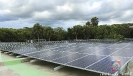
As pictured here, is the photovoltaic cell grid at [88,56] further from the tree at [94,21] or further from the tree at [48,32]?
the tree at [94,21]

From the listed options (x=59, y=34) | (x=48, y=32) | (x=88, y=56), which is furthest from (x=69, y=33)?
(x=88, y=56)

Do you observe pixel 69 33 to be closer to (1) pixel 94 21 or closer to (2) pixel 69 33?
(2) pixel 69 33

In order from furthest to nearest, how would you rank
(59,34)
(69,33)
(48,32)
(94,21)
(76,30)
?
(94,21) → (59,34) → (69,33) → (76,30) → (48,32)

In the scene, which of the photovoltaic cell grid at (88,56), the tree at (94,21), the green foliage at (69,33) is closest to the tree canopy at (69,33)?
the green foliage at (69,33)

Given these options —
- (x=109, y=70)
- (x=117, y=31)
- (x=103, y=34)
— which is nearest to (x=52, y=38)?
(x=103, y=34)

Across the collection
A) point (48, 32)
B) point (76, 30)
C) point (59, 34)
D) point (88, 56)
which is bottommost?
point (88, 56)

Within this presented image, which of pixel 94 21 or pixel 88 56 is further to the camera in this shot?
pixel 94 21

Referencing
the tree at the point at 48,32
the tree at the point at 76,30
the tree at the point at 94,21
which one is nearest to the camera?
the tree at the point at 48,32

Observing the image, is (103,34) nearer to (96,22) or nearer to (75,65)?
(96,22)

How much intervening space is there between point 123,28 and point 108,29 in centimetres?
629

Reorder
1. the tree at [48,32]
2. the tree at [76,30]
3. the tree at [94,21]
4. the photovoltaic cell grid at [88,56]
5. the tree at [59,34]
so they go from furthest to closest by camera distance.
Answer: the tree at [94,21] < the tree at [59,34] < the tree at [76,30] < the tree at [48,32] < the photovoltaic cell grid at [88,56]

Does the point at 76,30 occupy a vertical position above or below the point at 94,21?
below

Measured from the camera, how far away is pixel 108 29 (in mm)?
56594

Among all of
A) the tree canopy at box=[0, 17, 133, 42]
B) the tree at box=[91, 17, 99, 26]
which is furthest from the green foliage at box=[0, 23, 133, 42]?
the tree at box=[91, 17, 99, 26]
